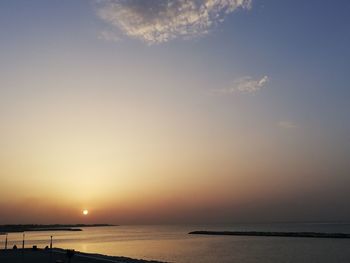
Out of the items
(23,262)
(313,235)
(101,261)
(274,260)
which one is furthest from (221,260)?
(313,235)

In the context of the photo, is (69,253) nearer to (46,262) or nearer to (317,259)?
(46,262)

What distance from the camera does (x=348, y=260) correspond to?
4597 centimetres

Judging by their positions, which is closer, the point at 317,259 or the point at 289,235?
the point at 317,259

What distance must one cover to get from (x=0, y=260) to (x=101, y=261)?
736cm

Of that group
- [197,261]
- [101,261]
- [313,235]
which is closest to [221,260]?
[197,261]

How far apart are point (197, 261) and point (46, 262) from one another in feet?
68.1

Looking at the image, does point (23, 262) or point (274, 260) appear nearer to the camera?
point (23, 262)

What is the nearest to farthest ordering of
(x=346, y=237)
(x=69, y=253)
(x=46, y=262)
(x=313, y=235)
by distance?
(x=69, y=253), (x=46, y=262), (x=346, y=237), (x=313, y=235)

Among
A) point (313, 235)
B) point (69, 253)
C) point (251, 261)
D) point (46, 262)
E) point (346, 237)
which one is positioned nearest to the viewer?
point (69, 253)

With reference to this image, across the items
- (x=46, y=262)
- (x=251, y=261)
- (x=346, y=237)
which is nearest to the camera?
(x=46, y=262)

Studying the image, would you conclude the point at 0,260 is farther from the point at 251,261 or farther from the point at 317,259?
the point at 317,259

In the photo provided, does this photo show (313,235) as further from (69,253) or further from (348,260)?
(69,253)

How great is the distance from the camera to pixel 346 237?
93875mm

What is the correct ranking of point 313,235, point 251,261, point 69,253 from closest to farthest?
1. point 69,253
2. point 251,261
3. point 313,235
